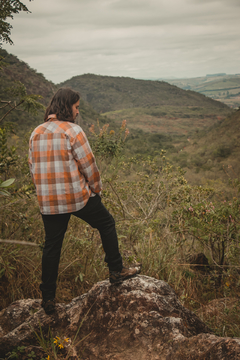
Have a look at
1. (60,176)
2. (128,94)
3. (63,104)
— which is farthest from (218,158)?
(128,94)

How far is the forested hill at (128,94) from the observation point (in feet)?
282

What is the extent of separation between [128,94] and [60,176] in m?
98.8

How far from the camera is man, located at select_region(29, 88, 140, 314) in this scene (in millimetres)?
1609

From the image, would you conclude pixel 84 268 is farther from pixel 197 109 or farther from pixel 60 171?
pixel 197 109

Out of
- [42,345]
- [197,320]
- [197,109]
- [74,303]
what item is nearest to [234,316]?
[197,320]

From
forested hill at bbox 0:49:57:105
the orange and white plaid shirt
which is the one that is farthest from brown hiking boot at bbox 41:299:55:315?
forested hill at bbox 0:49:57:105

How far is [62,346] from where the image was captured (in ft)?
4.86

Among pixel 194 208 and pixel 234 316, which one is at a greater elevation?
pixel 194 208

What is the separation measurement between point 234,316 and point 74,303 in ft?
4.58

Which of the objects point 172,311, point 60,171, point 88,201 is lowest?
point 172,311

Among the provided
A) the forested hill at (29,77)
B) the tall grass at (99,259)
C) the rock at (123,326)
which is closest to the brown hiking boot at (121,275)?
the rock at (123,326)

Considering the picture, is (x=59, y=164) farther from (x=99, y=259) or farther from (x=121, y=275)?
(x=99, y=259)

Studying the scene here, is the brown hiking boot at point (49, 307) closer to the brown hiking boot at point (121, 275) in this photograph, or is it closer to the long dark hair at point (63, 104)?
the brown hiking boot at point (121, 275)

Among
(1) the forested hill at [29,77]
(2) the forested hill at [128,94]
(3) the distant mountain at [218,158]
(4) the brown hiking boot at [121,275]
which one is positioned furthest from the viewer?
(2) the forested hill at [128,94]
